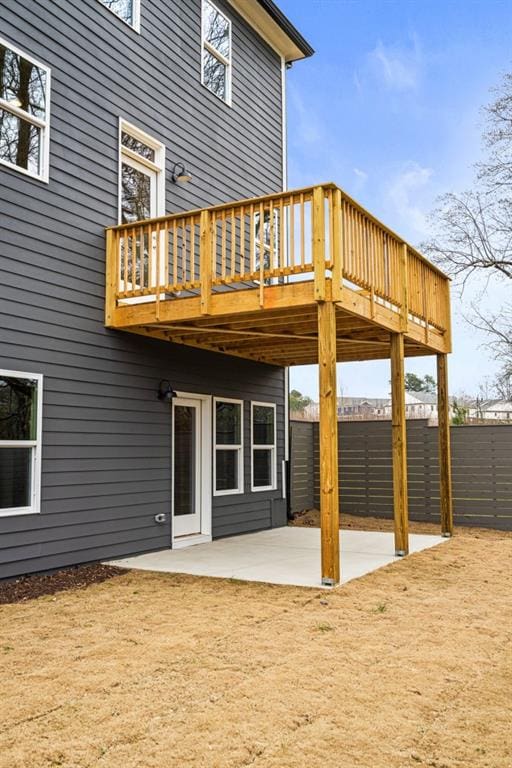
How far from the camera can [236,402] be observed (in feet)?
31.0

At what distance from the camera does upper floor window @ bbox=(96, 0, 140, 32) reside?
7525 millimetres

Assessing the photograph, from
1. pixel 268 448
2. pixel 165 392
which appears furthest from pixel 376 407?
pixel 165 392

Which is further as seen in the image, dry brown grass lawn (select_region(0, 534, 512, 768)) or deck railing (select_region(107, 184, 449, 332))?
deck railing (select_region(107, 184, 449, 332))

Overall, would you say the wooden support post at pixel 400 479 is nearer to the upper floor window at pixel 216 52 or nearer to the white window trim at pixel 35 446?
the white window trim at pixel 35 446

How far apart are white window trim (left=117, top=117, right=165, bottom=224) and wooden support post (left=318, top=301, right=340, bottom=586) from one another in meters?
2.96

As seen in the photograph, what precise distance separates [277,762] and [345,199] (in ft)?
15.7

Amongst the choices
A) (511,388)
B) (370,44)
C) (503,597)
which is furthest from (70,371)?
(370,44)

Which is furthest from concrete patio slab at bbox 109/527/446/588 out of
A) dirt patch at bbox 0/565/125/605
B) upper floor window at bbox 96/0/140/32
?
upper floor window at bbox 96/0/140/32

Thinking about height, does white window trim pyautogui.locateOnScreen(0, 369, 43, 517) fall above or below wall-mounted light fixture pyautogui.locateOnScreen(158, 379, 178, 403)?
below

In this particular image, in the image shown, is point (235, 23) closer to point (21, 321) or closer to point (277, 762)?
point (21, 321)

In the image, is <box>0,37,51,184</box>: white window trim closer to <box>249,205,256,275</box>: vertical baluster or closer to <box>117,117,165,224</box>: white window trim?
<box>117,117,165,224</box>: white window trim

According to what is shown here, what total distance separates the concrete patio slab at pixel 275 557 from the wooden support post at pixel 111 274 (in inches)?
102

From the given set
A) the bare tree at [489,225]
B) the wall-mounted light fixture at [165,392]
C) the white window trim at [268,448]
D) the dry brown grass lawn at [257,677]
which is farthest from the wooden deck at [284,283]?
the bare tree at [489,225]

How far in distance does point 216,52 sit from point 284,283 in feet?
13.3
